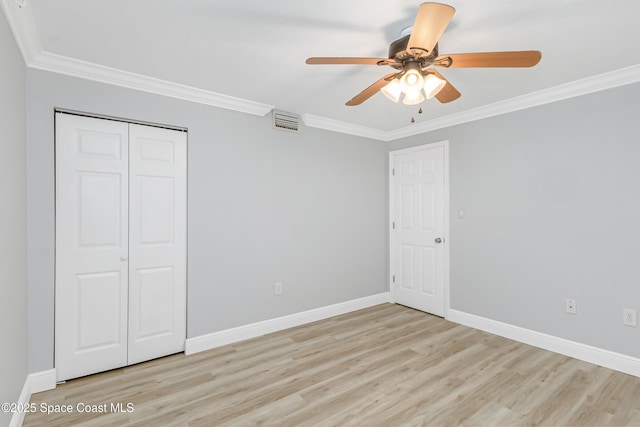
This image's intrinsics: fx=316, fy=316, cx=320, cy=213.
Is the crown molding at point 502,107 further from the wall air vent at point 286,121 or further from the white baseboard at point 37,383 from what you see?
the white baseboard at point 37,383

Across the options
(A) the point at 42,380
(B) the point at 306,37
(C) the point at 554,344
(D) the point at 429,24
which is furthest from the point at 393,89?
(A) the point at 42,380

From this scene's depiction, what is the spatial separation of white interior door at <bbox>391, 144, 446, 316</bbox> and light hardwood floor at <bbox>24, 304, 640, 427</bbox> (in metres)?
0.89

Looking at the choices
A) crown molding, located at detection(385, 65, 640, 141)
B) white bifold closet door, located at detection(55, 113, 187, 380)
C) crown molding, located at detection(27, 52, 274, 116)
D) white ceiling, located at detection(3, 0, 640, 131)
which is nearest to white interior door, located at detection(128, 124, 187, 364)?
white bifold closet door, located at detection(55, 113, 187, 380)

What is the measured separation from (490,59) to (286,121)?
227cm

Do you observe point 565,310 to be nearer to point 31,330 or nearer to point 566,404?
point 566,404

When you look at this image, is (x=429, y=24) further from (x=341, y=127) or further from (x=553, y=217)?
(x=341, y=127)

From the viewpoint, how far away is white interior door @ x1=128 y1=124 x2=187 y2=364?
2.72 metres

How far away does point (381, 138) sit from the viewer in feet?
14.7

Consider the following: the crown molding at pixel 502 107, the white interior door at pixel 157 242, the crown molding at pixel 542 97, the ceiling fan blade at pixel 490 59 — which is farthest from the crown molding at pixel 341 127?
the ceiling fan blade at pixel 490 59

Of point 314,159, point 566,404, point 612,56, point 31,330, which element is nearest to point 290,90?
point 314,159

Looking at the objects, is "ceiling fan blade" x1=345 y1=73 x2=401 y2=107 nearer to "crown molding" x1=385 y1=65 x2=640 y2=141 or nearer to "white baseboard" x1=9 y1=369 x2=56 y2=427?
"crown molding" x1=385 y1=65 x2=640 y2=141

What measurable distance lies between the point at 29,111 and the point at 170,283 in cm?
167

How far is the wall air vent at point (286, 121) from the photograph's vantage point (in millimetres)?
3501

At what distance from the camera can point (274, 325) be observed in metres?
3.49
